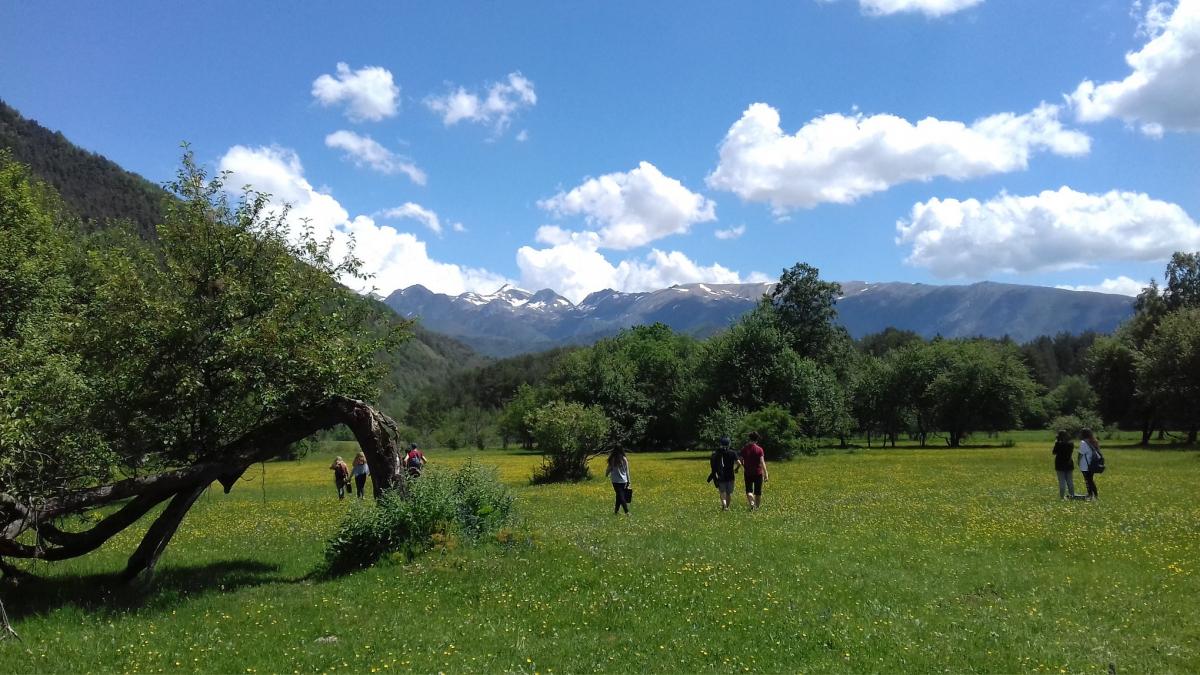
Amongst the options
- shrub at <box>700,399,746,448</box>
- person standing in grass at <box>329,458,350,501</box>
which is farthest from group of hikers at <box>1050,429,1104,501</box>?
shrub at <box>700,399,746,448</box>

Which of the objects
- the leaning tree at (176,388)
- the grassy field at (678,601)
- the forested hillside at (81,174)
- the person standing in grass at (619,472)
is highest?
the forested hillside at (81,174)

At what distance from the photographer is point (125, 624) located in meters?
10.7

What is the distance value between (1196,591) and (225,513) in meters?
30.5

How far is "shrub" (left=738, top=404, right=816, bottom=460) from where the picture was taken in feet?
173

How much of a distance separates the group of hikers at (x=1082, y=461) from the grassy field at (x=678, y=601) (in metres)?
2.26

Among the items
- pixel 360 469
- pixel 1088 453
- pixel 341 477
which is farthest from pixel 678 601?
pixel 341 477

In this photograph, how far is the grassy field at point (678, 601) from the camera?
8633 millimetres

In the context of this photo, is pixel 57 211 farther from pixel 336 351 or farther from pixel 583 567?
pixel 583 567

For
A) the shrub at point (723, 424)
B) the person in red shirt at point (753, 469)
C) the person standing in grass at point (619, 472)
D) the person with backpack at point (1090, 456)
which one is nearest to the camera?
the person standing in grass at point (619, 472)

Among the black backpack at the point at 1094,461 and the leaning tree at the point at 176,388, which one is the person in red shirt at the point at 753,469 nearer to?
the black backpack at the point at 1094,461

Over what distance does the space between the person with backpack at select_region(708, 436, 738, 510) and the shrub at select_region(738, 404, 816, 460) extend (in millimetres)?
31133

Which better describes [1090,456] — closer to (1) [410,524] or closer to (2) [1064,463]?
(2) [1064,463]

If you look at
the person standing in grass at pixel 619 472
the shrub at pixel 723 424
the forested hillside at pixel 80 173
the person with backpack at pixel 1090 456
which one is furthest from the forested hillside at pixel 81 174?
the person with backpack at pixel 1090 456

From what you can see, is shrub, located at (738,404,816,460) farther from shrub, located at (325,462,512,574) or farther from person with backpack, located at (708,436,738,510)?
shrub, located at (325,462,512,574)
